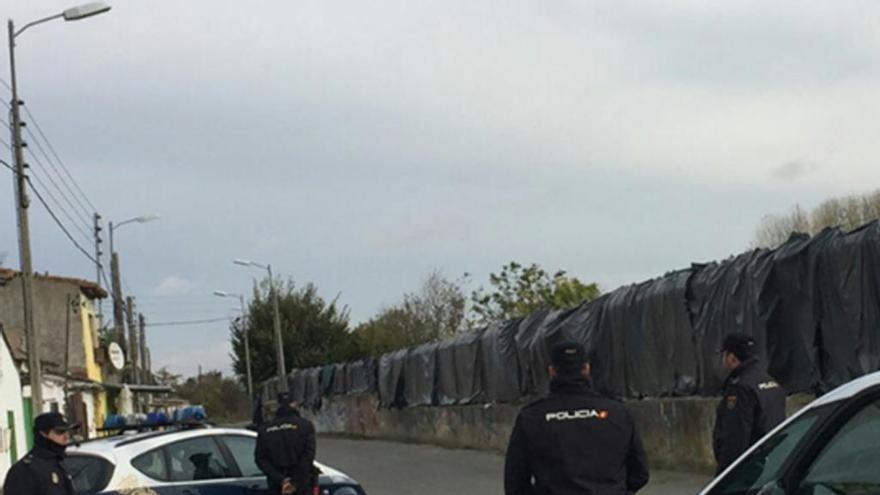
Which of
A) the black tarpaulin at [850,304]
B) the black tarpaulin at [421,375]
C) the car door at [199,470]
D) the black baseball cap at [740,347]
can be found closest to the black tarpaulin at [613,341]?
the black tarpaulin at [850,304]

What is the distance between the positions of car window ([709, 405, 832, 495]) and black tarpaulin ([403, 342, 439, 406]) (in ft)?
85.6

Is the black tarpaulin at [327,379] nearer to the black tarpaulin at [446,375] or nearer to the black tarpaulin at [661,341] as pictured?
the black tarpaulin at [446,375]

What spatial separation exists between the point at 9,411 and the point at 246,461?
20352 mm

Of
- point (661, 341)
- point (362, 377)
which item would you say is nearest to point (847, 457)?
point (661, 341)

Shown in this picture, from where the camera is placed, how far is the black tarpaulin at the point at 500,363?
2547cm

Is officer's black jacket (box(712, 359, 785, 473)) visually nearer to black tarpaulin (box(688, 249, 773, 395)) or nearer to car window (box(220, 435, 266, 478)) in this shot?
car window (box(220, 435, 266, 478))

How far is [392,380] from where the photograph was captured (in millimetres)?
35312

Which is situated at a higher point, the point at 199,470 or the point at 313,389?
the point at 313,389

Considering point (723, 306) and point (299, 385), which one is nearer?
point (723, 306)

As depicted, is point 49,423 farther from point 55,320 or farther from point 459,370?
point 55,320

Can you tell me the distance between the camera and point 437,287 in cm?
6588

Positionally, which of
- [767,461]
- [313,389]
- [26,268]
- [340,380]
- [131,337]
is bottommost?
[767,461]

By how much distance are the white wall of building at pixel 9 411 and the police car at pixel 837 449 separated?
25.6m

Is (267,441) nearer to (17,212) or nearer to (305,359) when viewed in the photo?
(17,212)
